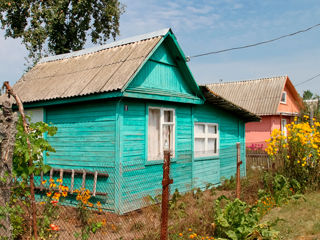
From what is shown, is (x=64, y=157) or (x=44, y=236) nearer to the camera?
(x=44, y=236)

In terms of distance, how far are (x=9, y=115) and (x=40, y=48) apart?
1746cm

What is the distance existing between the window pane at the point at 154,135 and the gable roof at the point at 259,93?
51.5 feet

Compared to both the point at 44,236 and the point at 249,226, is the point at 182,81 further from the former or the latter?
the point at 44,236

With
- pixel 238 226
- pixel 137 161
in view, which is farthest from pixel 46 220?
pixel 137 161

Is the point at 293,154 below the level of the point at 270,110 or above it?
below

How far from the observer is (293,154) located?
29.1ft

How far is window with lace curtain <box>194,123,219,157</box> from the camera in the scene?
438 inches

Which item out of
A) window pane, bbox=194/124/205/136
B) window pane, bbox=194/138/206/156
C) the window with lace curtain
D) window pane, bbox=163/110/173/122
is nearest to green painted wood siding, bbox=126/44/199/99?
window pane, bbox=163/110/173/122

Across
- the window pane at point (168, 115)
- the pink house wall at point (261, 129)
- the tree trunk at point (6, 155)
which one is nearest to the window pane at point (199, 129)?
the window pane at point (168, 115)

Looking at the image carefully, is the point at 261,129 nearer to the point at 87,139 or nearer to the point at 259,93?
the point at 259,93

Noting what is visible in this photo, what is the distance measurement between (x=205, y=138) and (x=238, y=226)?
6133 millimetres

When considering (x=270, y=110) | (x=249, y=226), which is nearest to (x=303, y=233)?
(x=249, y=226)

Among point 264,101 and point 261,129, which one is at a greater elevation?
point 264,101

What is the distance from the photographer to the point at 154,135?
29.5 feet
